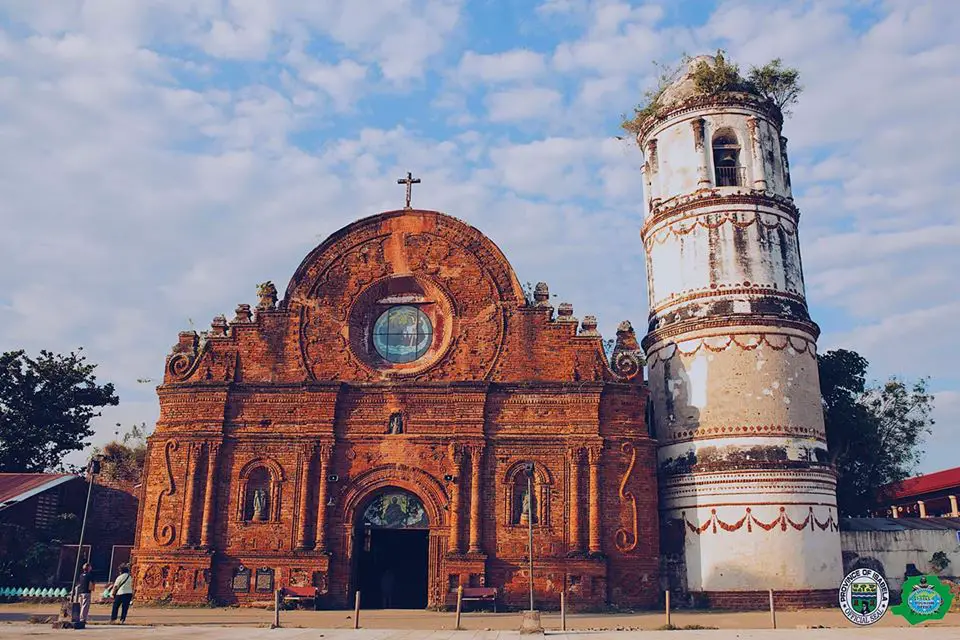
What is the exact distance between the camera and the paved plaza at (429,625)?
15.3 m

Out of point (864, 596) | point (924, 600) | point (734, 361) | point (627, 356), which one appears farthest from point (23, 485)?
point (924, 600)

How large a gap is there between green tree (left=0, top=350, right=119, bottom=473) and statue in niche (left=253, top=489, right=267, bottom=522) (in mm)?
18273

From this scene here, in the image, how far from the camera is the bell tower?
Result: 22938mm

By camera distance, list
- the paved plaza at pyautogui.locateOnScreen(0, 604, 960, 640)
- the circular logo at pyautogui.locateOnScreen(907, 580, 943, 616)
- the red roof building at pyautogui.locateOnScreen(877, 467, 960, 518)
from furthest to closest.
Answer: the red roof building at pyautogui.locateOnScreen(877, 467, 960, 518) < the circular logo at pyautogui.locateOnScreen(907, 580, 943, 616) < the paved plaza at pyautogui.locateOnScreen(0, 604, 960, 640)

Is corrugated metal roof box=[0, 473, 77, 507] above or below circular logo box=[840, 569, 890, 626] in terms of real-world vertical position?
above

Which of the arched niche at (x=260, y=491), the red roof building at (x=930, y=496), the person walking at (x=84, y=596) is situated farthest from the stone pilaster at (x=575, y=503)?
the red roof building at (x=930, y=496)

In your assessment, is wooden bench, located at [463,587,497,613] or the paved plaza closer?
the paved plaza

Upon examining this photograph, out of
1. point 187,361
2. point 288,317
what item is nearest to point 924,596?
point 288,317

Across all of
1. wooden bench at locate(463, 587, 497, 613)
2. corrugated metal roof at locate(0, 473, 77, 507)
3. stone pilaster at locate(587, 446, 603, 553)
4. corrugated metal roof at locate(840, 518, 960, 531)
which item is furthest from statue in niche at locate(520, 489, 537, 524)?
corrugated metal roof at locate(0, 473, 77, 507)

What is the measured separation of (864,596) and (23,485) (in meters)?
26.2

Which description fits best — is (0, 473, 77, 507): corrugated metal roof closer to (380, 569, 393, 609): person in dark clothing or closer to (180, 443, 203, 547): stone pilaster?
(180, 443, 203, 547): stone pilaster

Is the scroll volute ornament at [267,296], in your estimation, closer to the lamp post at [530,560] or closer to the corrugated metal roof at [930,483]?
the lamp post at [530,560]

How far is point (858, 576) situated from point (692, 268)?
39.8ft

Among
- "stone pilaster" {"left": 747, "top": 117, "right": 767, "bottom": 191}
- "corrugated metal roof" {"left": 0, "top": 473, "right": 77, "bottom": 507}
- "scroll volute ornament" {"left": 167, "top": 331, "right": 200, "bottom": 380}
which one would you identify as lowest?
"corrugated metal roof" {"left": 0, "top": 473, "right": 77, "bottom": 507}
